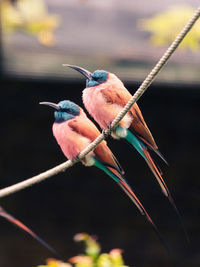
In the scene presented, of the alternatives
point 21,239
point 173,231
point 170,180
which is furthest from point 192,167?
point 21,239

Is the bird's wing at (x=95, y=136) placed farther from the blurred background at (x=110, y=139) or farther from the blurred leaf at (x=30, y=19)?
the blurred leaf at (x=30, y=19)

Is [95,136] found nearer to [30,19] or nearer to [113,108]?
[113,108]

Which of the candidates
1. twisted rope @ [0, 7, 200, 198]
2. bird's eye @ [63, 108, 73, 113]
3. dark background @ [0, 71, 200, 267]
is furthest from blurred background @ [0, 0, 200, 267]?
twisted rope @ [0, 7, 200, 198]

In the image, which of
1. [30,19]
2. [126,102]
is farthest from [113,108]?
[30,19]

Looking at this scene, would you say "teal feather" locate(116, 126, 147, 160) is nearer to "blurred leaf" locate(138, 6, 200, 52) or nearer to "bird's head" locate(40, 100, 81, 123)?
"bird's head" locate(40, 100, 81, 123)

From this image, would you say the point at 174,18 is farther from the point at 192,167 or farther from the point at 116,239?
the point at 116,239

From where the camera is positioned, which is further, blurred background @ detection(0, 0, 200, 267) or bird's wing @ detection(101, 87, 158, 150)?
blurred background @ detection(0, 0, 200, 267)

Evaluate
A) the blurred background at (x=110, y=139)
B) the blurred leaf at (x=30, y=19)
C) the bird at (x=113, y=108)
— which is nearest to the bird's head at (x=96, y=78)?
the bird at (x=113, y=108)

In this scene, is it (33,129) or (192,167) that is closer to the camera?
(33,129)
